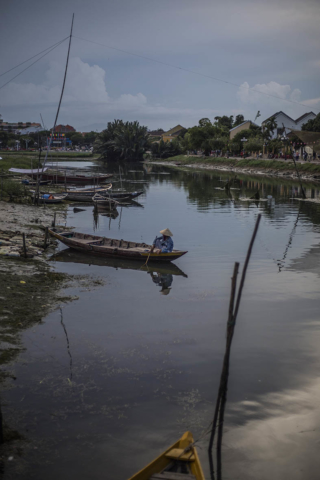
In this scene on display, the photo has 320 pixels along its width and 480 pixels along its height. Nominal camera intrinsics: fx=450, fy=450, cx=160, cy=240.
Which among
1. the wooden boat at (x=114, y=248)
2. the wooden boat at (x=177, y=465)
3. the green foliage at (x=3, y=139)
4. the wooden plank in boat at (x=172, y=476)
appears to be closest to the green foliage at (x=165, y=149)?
the green foliage at (x=3, y=139)

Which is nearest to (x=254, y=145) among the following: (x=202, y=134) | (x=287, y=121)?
(x=202, y=134)

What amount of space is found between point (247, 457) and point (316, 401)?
2216 mm

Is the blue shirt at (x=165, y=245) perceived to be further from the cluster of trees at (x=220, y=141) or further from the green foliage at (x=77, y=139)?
the green foliage at (x=77, y=139)

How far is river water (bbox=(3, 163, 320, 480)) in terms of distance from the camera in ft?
23.7

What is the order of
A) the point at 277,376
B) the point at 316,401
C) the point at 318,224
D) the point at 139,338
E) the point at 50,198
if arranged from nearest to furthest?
the point at 316,401, the point at 277,376, the point at 139,338, the point at 318,224, the point at 50,198

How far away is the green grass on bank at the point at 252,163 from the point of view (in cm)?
6010

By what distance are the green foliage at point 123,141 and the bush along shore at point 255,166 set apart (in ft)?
37.7

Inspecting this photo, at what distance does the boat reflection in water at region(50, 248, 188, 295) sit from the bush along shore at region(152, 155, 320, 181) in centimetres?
4390

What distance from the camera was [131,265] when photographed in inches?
730

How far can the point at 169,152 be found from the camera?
11688 cm

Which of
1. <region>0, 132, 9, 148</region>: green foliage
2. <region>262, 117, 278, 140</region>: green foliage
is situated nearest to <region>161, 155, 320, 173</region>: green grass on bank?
<region>262, 117, 278, 140</region>: green foliage

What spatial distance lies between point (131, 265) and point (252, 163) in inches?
2365

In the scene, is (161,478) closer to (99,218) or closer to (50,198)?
(99,218)

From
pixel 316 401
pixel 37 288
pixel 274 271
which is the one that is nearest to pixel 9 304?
pixel 37 288
